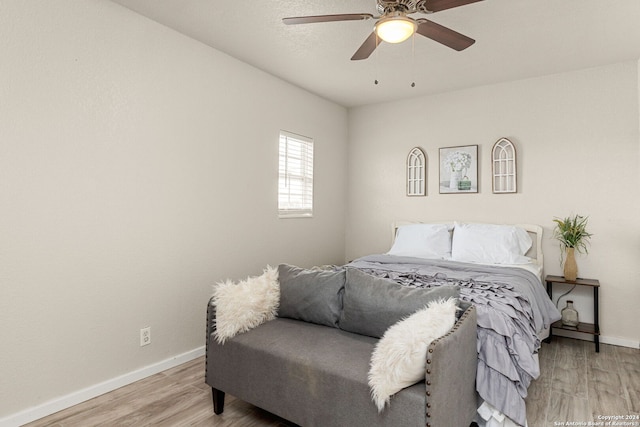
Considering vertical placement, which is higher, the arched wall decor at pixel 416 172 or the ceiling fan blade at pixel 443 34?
the ceiling fan blade at pixel 443 34

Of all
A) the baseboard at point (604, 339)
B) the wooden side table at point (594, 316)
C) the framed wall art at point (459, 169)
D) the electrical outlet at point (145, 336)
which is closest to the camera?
the electrical outlet at point (145, 336)

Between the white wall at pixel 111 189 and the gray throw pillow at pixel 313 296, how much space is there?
1.07 metres

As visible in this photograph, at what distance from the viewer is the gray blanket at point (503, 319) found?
1933mm

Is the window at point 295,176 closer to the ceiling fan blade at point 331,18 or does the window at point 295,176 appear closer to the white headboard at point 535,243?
the ceiling fan blade at point 331,18

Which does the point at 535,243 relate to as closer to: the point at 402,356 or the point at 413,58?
the point at 413,58

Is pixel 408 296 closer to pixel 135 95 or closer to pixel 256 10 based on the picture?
pixel 256 10

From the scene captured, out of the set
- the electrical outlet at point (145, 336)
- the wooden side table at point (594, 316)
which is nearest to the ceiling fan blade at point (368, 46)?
the electrical outlet at point (145, 336)

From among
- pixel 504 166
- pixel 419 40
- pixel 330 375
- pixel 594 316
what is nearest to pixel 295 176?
pixel 419 40

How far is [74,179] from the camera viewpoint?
2.36 metres

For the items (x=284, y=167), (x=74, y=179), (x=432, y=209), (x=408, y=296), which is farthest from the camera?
(x=432, y=209)

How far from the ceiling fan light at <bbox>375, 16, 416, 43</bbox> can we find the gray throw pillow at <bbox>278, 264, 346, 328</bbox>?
137 centimetres

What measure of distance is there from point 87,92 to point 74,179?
0.58 metres

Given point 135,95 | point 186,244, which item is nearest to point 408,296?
point 186,244

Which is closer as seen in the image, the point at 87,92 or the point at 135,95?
the point at 87,92
